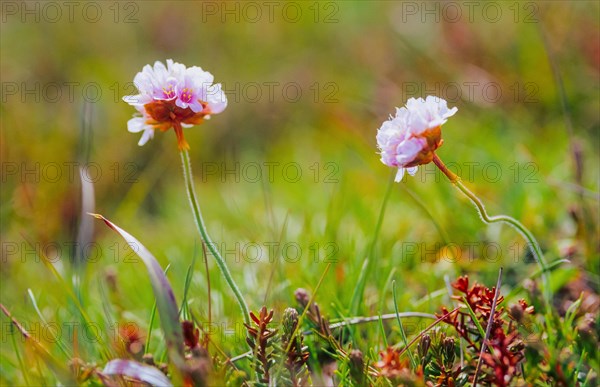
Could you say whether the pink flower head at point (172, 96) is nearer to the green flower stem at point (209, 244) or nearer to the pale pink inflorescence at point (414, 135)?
the green flower stem at point (209, 244)

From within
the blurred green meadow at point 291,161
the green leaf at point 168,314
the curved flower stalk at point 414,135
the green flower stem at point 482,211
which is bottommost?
the blurred green meadow at point 291,161

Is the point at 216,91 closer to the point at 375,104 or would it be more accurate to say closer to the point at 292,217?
the point at 292,217

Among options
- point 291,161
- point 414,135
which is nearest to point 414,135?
point 414,135

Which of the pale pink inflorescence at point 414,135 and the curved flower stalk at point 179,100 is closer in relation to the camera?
the pale pink inflorescence at point 414,135

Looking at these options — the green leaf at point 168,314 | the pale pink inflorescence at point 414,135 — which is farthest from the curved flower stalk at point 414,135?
the green leaf at point 168,314

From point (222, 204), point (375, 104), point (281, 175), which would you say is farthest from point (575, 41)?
point (222, 204)

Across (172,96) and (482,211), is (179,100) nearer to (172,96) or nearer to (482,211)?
(172,96)
